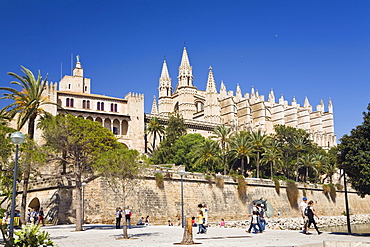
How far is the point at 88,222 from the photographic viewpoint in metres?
→ 30.2

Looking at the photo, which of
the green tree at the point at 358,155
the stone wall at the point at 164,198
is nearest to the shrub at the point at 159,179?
the stone wall at the point at 164,198

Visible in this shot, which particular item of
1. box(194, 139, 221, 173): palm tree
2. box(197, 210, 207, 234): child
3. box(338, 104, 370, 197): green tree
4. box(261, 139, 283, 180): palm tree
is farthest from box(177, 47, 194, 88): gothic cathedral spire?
box(197, 210, 207, 234): child

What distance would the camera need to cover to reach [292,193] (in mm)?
48344

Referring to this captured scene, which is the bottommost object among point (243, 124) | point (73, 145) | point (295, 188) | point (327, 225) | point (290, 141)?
point (327, 225)

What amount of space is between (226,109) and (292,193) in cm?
3558

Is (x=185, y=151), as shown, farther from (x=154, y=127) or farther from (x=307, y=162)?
(x=307, y=162)

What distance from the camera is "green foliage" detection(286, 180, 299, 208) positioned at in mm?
48031

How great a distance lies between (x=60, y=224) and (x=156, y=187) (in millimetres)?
8717

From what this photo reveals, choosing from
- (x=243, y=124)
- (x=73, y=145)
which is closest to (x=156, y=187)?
(x=73, y=145)

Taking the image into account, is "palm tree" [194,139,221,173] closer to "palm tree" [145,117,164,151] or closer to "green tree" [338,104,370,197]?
"palm tree" [145,117,164,151]

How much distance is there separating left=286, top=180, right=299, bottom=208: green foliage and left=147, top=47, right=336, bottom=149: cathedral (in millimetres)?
25540

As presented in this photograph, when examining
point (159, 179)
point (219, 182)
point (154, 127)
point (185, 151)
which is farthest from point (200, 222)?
point (154, 127)

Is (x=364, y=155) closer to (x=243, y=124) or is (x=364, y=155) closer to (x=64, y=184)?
(x=64, y=184)

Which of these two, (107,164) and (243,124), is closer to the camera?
(107,164)
